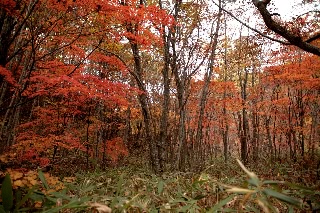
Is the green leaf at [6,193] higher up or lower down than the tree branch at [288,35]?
lower down

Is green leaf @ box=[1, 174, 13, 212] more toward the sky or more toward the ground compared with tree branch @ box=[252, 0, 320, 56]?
more toward the ground

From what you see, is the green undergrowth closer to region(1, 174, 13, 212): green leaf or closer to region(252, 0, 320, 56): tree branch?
region(1, 174, 13, 212): green leaf

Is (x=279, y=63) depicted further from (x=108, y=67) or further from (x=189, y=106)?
(x=108, y=67)

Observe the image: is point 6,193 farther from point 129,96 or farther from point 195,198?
point 129,96

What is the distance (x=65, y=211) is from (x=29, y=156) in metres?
4.25

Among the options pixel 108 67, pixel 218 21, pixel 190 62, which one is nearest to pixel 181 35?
pixel 190 62

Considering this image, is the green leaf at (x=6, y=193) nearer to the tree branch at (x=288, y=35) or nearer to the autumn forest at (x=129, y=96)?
the autumn forest at (x=129, y=96)

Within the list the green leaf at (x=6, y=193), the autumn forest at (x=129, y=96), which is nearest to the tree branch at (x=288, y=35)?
the autumn forest at (x=129, y=96)

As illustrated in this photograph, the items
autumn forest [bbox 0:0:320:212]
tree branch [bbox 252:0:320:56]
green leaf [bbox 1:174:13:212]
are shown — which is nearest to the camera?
green leaf [bbox 1:174:13:212]

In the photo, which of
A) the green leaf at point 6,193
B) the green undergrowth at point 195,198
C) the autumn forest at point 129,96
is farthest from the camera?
the autumn forest at point 129,96

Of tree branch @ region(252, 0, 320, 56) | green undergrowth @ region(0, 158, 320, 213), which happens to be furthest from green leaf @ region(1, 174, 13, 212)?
tree branch @ region(252, 0, 320, 56)

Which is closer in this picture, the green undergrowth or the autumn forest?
the green undergrowth

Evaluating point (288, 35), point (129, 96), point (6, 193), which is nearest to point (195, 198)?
point (6, 193)

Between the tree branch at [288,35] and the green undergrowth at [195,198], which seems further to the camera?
the tree branch at [288,35]
